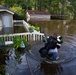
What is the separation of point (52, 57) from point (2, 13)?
1044cm

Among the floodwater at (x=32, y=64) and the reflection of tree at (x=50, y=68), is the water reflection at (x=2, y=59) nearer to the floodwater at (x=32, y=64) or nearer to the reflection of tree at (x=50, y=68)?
the floodwater at (x=32, y=64)

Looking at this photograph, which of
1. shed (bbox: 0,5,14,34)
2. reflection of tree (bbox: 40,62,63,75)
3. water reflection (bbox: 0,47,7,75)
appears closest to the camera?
water reflection (bbox: 0,47,7,75)

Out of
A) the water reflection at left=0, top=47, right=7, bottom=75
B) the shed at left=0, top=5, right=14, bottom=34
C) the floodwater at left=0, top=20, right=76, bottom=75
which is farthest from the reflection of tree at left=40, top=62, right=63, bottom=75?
the shed at left=0, top=5, right=14, bottom=34

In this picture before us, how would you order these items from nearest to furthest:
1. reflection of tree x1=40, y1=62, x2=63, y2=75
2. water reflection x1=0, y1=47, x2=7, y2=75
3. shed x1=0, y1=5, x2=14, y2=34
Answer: water reflection x1=0, y1=47, x2=7, y2=75
reflection of tree x1=40, y1=62, x2=63, y2=75
shed x1=0, y1=5, x2=14, y2=34

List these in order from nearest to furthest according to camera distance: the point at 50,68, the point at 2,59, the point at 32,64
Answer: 1. the point at 50,68
2. the point at 32,64
3. the point at 2,59

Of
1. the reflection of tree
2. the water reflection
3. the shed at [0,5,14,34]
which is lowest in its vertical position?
the reflection of tree

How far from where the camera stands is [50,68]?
32.8ft

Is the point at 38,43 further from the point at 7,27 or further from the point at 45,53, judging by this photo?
the point at 7,27

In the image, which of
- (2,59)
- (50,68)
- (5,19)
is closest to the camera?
(50,68)

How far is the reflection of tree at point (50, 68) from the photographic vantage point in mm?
9508

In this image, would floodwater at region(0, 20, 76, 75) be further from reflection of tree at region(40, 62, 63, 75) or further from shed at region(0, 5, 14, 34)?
shed at region(0, 5, 14, 34)

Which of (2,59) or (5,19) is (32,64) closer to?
(2,59)

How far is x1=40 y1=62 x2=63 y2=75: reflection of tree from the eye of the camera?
951 cm

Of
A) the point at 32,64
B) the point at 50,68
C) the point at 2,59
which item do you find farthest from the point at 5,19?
the point at 50,68
